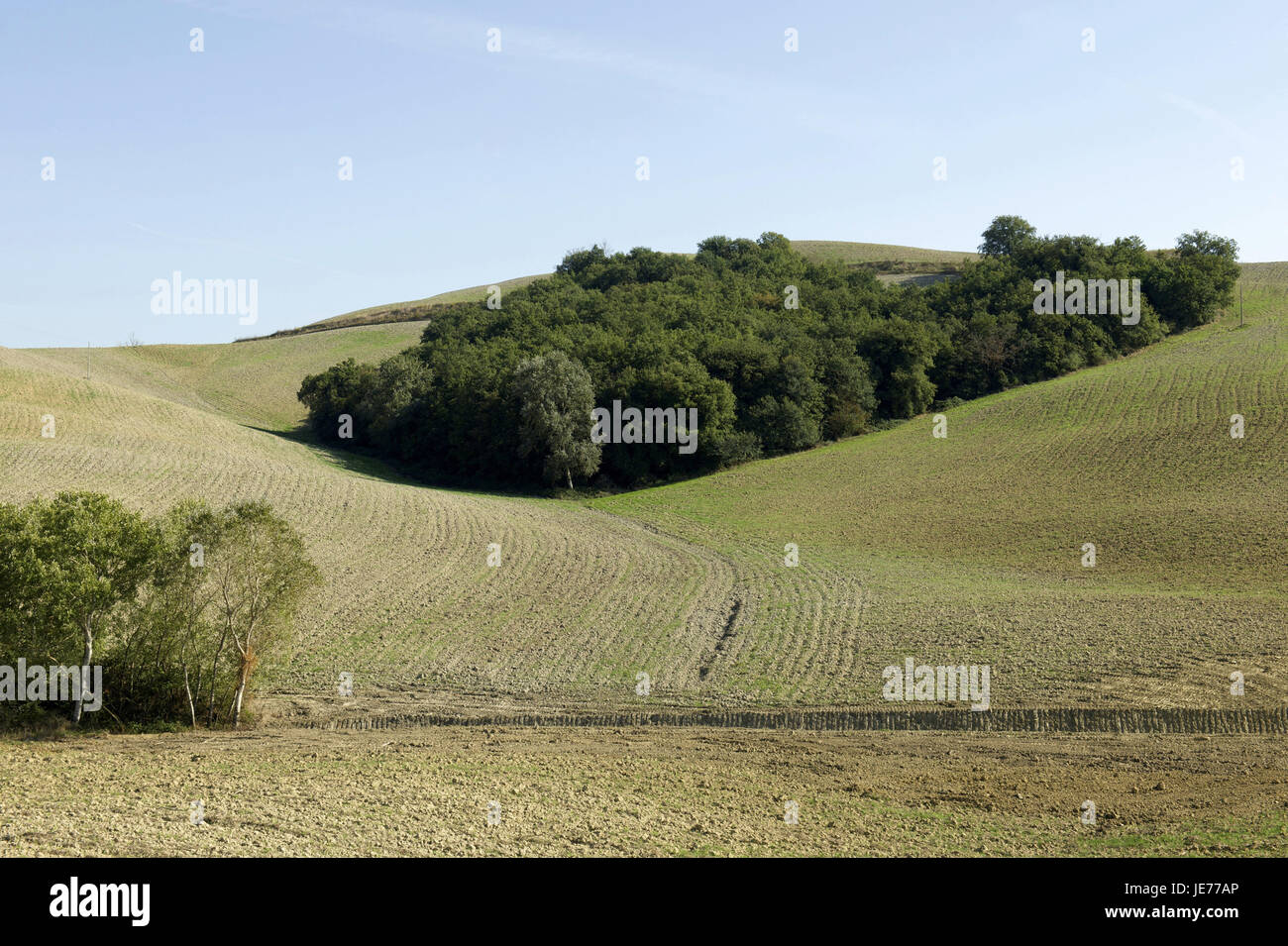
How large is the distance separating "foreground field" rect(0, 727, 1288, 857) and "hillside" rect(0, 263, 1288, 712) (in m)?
3.17

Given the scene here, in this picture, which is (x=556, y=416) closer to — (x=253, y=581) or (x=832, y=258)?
(x=253, y=581)

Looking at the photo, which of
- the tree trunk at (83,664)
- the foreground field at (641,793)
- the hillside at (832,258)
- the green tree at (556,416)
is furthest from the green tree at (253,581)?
the hillside at (832,258)

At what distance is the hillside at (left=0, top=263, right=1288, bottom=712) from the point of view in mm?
23953

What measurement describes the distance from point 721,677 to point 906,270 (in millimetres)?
100793

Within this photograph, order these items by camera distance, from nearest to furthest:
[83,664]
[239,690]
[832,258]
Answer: [83,664], [239,690], [832,258]

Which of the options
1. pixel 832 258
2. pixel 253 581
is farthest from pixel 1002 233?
pixel 253 581

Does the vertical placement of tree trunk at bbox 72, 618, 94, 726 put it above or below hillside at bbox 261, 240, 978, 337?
below

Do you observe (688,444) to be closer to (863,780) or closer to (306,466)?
(306,466)

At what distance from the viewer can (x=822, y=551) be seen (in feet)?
132

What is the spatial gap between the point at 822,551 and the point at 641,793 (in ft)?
85.4

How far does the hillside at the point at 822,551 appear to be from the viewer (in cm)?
2395

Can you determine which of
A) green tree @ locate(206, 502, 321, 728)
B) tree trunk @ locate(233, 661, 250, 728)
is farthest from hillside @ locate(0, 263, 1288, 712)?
green tree @ locate(206, 502, 321, 728)

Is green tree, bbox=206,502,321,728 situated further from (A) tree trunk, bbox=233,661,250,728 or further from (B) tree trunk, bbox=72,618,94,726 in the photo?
(B) tree trunk, bbox=72,618,94,726

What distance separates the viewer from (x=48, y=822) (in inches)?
484
